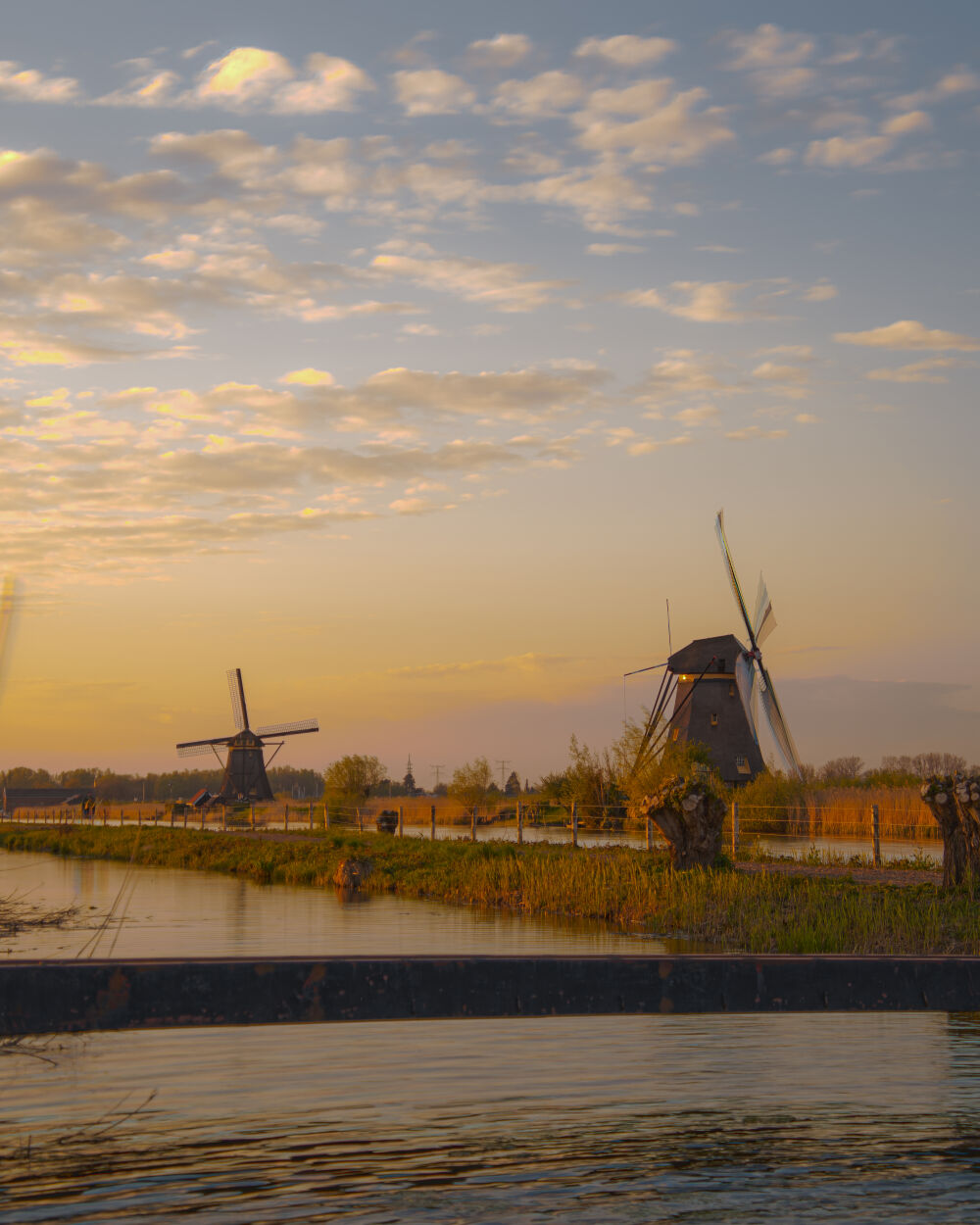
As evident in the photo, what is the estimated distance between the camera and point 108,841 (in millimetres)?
52000

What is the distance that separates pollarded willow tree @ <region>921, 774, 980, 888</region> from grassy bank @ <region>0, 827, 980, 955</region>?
600 mm

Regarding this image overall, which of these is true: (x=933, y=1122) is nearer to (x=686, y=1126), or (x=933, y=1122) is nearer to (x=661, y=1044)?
(x=686, y=1126)

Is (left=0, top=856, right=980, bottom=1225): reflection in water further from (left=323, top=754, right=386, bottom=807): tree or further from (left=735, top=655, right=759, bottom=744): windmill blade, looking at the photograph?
(left=323, top=754, right=386, bottom=807): tree

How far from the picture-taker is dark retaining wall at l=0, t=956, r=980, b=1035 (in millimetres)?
4812

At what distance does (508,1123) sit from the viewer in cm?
808

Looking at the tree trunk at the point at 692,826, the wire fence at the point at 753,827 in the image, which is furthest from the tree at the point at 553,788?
the tree trunk at the point at 692,826

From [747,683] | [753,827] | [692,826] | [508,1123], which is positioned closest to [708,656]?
[747,683]

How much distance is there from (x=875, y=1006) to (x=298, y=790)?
7201 inches

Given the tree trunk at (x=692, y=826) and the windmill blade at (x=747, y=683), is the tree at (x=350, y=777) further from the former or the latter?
the tree trunk at (x=692, y=826)

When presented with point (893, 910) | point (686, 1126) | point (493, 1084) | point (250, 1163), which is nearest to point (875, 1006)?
point (686, 1126)

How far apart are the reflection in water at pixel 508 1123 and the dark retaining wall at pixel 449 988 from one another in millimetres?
1373

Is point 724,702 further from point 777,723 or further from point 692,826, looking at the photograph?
point 692,826

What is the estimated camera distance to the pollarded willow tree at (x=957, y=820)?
21359 mm

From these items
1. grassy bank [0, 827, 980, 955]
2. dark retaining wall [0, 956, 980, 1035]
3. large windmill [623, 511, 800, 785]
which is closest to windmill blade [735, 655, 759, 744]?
large windmill [623, 511, 800, 785]
